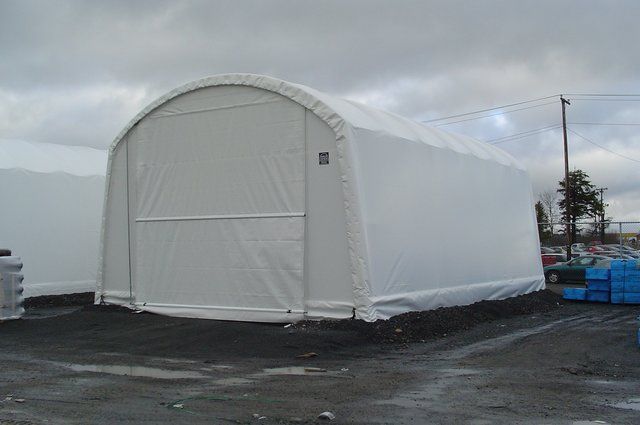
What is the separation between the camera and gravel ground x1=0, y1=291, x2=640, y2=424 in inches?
266

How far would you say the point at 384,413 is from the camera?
21.9 ft

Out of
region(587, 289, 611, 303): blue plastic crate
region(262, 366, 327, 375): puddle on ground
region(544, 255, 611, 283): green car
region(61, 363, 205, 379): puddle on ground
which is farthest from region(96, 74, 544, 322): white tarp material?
region(544, 255, 611, 283): green car

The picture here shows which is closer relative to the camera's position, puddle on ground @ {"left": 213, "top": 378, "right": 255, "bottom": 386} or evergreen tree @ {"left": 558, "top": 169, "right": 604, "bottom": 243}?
puddle on ground @ {"left": 213, "top": 378, "right": 255, "bottom": 386}

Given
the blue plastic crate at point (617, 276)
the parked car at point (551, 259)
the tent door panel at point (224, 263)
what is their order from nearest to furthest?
1. the tent door panel at point (224, 263)
2. the blue plastic crate at point (617, 276)
3. the parked car at point (551, 259)

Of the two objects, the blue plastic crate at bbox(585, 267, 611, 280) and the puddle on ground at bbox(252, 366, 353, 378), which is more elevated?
the blue plastic crate at bbox(585, 267, 611, 280)

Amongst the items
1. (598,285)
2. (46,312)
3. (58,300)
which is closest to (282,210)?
(46,312)

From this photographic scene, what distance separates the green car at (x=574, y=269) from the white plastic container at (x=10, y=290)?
22842mm

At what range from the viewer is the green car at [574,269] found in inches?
1141

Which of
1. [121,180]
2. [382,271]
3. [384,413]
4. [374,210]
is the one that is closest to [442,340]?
[382,271]

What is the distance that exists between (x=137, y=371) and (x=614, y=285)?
15.7 metres

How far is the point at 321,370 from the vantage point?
9.33 m

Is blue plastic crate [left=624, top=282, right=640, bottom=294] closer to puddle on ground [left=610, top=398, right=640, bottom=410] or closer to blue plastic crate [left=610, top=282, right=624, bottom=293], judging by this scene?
blue plastic crate [left=610, top=282, right=624, bottom=293]

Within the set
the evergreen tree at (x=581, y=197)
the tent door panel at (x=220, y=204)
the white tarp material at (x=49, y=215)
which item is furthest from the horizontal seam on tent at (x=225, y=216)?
the evergreen tree at (x=581, y=197)

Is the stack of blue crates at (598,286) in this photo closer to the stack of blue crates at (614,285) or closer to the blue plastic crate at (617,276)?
the stack of blue crates at (614,285)
